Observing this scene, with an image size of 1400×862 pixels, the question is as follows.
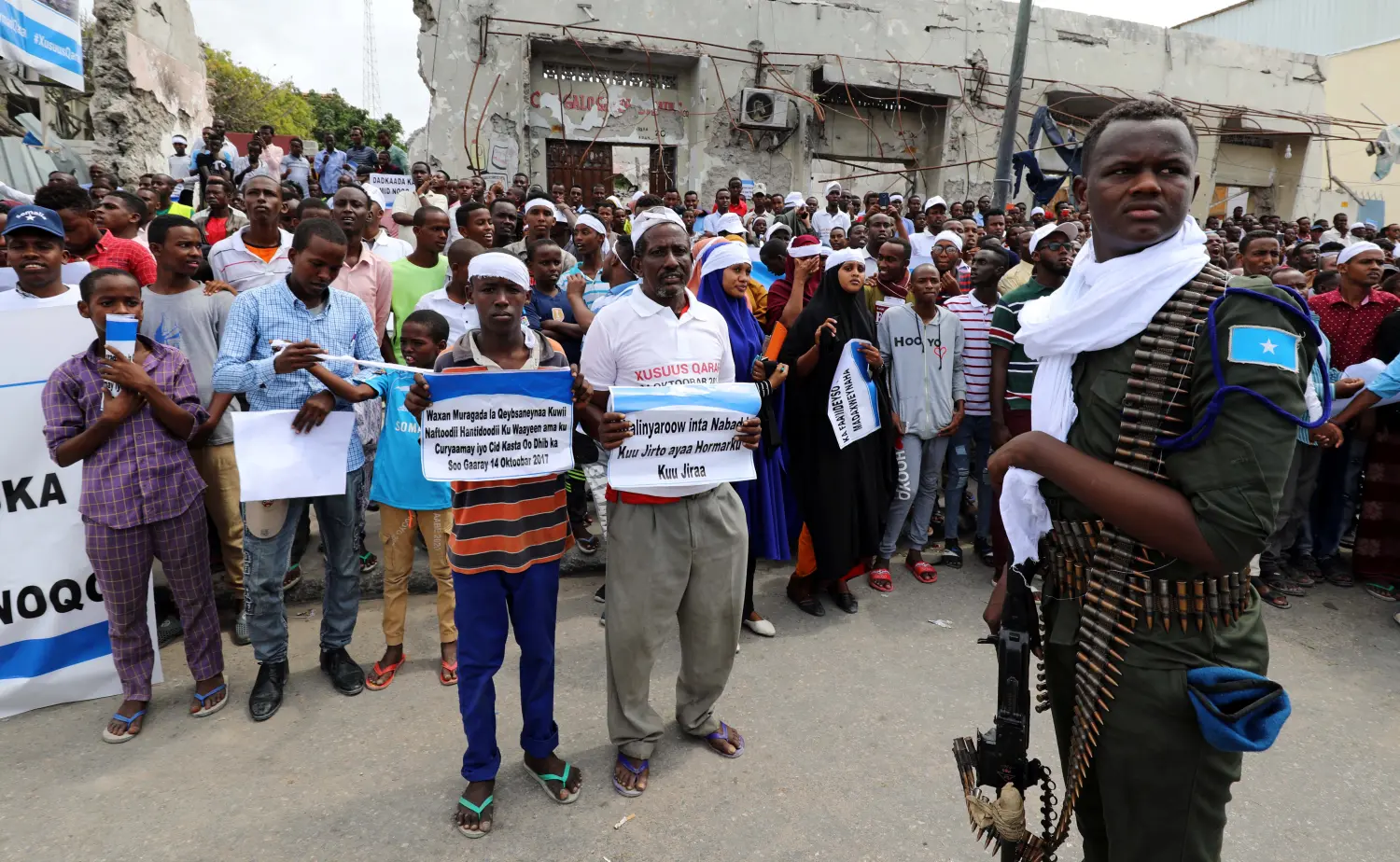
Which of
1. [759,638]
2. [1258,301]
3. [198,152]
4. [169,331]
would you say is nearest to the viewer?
[1258,301]

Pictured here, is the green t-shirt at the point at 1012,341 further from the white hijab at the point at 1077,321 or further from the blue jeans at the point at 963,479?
the white hijab at the point at 1077,321

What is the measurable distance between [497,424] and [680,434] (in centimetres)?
68

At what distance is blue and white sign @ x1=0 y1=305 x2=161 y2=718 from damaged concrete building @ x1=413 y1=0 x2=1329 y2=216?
45.0ft

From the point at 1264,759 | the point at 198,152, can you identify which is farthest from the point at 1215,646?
the point at 198,152

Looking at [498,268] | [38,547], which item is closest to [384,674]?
[38,547]

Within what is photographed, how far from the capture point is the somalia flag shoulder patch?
4.47 ft

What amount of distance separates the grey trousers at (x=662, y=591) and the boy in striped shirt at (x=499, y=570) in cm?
25

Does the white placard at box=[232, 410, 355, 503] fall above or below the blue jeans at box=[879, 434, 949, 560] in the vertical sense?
above

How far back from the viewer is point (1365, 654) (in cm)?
441

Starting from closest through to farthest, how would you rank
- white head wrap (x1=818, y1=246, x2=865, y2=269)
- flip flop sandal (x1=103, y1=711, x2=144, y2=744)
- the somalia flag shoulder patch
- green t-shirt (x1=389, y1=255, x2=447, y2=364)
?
1. the somalia flag shoulder patch
2. flip flop sandal (x1=103, y1=711, x2=144, y2=744)
3. white head wrap (x1=818, y1=246, x2=865, y2=269)
4. green t-shirt (x1=389, y1=255, x2=447, y2=364)

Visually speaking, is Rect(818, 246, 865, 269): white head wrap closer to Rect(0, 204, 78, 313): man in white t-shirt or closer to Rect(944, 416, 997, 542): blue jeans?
Rect(944, 416, 997, 542): blue jeans

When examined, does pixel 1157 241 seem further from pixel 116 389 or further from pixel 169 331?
pixel 169 331

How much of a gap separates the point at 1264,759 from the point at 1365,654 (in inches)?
68.2

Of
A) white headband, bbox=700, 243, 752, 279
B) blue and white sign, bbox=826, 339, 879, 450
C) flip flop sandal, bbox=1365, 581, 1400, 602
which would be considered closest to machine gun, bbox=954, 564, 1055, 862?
white headband, bbox=700, 243, 752, 279
